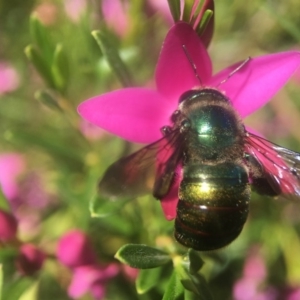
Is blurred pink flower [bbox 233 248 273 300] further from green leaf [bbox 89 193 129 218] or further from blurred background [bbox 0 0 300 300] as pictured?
green leaf [bbox 89 193 129 218]

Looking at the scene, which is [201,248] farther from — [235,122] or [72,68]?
[72,68]

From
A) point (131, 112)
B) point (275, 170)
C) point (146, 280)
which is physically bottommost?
point (146, 280)

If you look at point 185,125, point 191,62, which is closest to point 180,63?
point 191,62

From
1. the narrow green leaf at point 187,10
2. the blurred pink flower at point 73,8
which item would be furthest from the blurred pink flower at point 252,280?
the blurred pink flower at point 73,8

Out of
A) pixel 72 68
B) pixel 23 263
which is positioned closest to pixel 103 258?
pixel 23 263

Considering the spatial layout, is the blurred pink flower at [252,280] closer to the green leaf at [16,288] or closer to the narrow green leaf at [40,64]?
the green leaf at [16,288]

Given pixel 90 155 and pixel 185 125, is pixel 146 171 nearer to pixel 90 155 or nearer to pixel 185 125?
pixel 185 125
